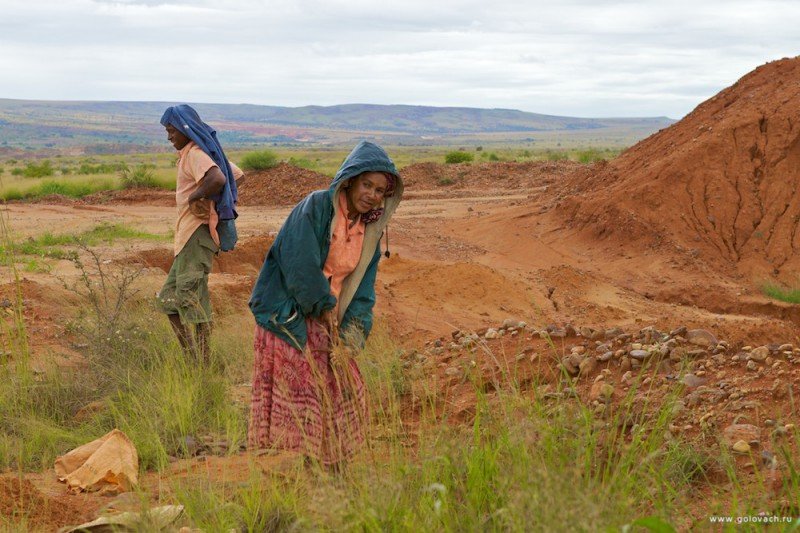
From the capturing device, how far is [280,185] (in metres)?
18.7

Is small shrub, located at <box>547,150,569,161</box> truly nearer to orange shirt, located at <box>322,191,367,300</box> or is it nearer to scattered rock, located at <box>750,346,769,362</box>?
scattered rock, located at <box>750,346,769,362</box>

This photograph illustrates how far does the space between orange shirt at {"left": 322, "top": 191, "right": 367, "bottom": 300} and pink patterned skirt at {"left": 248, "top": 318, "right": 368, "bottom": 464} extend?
21 cm

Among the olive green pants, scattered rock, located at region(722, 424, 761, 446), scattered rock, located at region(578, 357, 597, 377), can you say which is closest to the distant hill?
the olive green pants

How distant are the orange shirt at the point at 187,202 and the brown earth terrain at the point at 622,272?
112 cm

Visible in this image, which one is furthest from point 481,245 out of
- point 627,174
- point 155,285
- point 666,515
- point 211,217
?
point 666,515

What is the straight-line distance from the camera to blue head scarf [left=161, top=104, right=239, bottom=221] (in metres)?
5.29

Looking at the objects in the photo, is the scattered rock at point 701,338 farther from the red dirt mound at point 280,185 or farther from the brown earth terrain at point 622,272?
the red dirt mound at point 280,185

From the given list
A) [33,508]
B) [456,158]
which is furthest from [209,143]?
[456,158]

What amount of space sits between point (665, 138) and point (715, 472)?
10209mm

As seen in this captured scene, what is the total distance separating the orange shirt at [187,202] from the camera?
17.2 ft

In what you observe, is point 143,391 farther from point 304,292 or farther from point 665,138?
point 665,138

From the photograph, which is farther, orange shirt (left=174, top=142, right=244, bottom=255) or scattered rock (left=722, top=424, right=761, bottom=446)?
orange shirt (left=174, top=142, right=244, bottom=255)

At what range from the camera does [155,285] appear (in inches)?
297

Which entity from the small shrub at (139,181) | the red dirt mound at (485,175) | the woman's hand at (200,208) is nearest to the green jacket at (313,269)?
Result: the woman's hand at (200,208)
